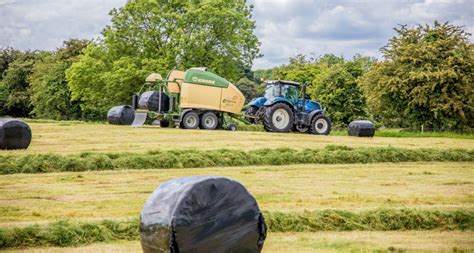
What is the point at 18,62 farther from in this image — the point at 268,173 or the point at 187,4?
the point at 268,173

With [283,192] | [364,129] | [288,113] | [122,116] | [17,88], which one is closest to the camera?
[283,192]

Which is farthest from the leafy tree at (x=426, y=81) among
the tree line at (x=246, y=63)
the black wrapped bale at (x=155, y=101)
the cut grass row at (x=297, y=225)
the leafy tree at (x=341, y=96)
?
the cut grass row at (x=297, y=225)

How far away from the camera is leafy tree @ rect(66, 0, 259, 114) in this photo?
47.9 m

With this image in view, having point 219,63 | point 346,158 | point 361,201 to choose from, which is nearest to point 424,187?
point 361,201

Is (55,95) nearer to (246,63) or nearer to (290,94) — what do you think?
(246,63)

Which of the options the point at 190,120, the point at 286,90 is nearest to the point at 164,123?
the point at 190,120

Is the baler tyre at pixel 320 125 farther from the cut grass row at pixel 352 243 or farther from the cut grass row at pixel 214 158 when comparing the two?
the cut grass row at pixel 352 243

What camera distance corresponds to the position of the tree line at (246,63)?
44000 millimetres

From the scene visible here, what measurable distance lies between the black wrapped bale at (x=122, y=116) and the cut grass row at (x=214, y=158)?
14.7 metres

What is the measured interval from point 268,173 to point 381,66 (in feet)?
87.3

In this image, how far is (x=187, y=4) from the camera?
50.2 metres

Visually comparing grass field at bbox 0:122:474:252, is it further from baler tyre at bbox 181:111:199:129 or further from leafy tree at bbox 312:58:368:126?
leafy tree at bbox 312:58:368:126

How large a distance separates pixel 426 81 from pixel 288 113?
11288 millimetres

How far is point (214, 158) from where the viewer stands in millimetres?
23250
